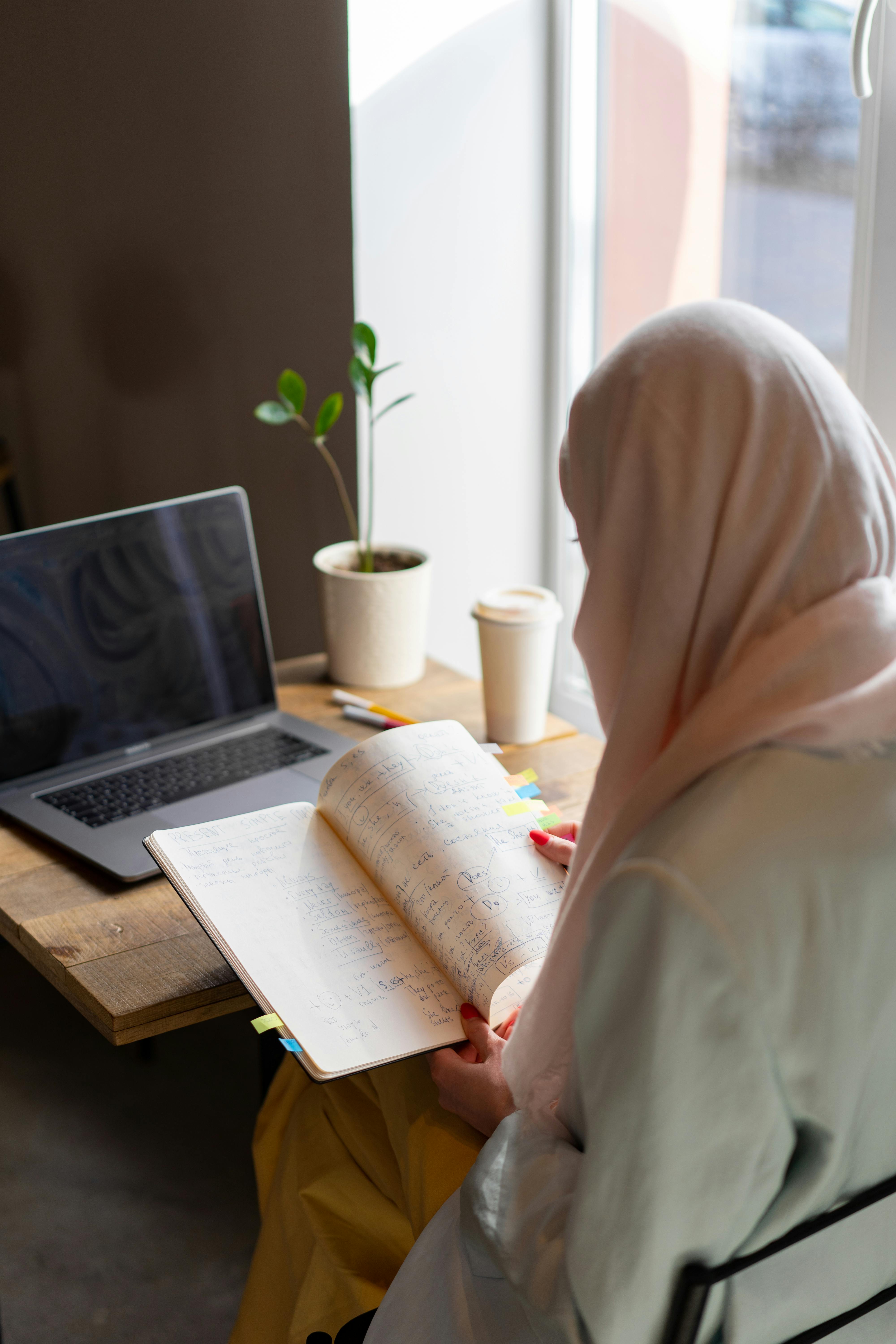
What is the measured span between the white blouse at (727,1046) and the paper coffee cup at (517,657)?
0.64 meters

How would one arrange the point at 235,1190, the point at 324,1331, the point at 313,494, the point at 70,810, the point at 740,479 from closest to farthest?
the point at 740,479 < the point at 324,1331 < the point at 70,810 < the point at 235,1190 < the point at 313,494

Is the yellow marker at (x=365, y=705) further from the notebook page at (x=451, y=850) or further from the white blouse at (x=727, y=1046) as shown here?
the white blouse at (x=727, y=1046)

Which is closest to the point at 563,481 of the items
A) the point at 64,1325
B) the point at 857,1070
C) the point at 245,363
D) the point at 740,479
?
the point at 740,479

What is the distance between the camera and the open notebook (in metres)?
0.82

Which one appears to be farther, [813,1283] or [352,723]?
[352,723]

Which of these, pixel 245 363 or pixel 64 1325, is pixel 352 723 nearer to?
pixel 245 363

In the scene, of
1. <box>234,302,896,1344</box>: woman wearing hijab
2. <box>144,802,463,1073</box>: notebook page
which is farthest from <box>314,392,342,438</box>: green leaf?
<box>234,302,896,1344</box>: woman wearing hijab

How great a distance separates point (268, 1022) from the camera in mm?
781

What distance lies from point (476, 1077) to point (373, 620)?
0.75 m

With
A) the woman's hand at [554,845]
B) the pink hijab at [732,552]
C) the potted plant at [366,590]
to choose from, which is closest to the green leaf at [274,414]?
the potted plant at [366,590]

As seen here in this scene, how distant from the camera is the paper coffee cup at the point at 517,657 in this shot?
4.18ft

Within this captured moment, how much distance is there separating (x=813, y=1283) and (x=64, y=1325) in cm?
99

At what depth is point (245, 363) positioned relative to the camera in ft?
5.19

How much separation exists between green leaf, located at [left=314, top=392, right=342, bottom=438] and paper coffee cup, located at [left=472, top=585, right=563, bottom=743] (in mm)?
326
